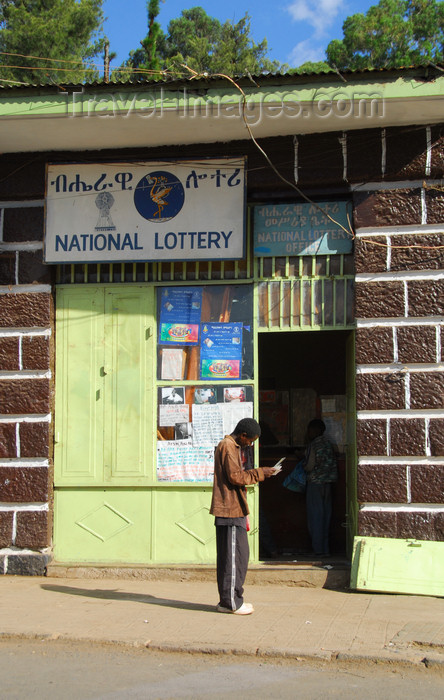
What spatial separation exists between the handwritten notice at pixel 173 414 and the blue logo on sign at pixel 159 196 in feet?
5.96

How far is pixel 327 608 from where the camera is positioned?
624 centimetres

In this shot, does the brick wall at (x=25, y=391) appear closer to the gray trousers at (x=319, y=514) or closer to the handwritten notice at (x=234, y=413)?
the handwritten notice at (x=234, y=413)

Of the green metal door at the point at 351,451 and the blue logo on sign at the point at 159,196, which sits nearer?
the green metal door at the point at 351,451

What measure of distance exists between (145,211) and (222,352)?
1567 millimetres

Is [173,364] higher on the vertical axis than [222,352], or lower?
lower

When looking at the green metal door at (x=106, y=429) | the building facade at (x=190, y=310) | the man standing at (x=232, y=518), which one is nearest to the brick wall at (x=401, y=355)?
the building facade at (x=190, y=310)

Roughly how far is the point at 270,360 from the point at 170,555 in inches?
150

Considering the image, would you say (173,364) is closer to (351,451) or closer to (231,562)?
(351,451)

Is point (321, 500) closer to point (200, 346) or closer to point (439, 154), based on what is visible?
point (200, 346)

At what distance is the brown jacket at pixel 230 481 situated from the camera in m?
5.89

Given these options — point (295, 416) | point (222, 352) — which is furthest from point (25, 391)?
point (295, 416)

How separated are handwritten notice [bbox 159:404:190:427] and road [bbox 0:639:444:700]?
8.78 feet

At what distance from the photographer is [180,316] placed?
7562 mm

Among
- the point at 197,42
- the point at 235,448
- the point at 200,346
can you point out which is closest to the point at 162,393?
the point at 200,346
